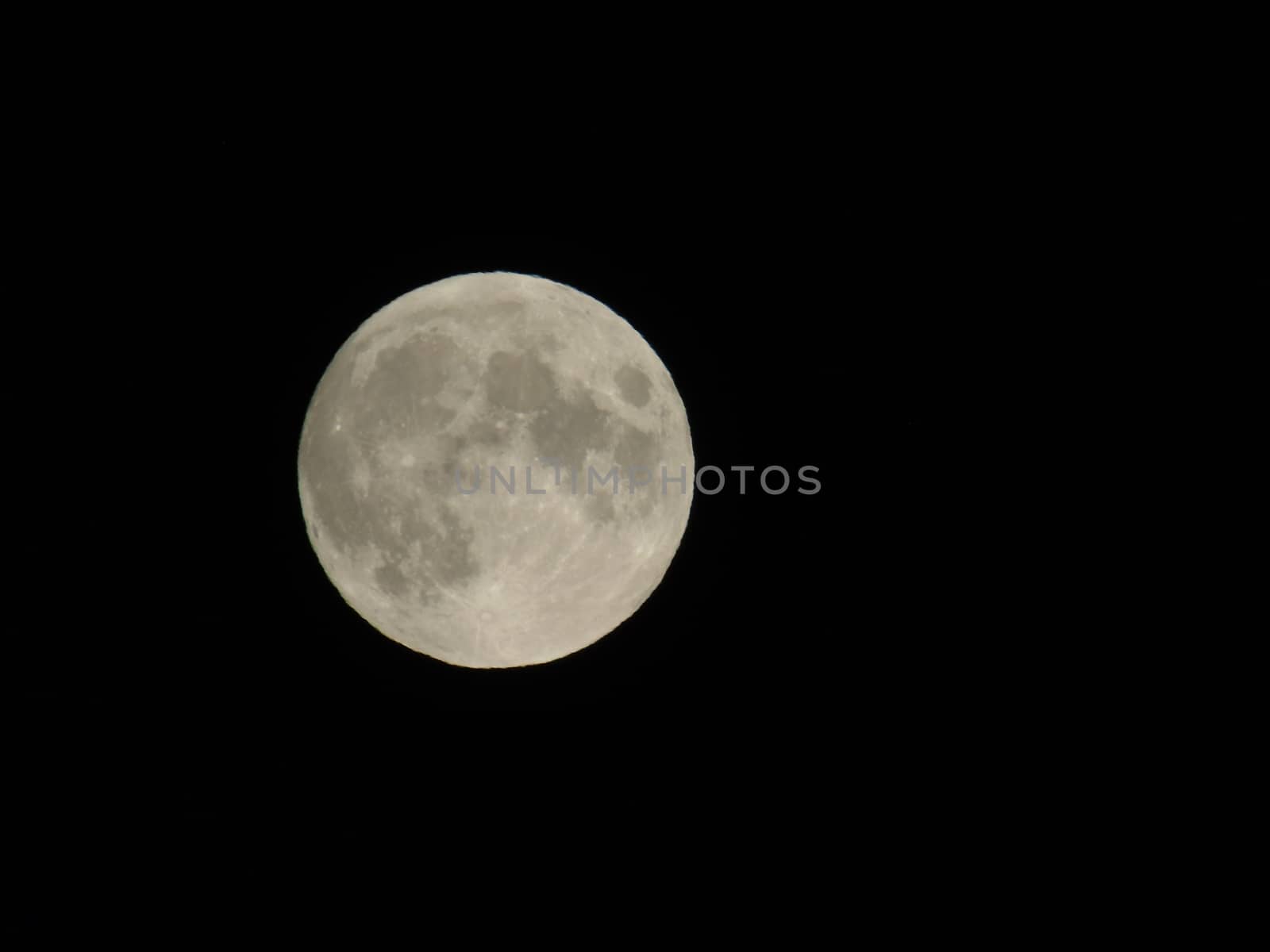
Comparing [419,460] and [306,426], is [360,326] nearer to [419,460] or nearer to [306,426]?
[306,426]

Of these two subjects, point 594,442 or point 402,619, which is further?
point 402,619

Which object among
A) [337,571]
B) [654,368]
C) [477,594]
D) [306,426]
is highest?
[654,368]

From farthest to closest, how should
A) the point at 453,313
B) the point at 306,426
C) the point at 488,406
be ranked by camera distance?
the point at 306,426, the point at 453,313, the point at 488,406

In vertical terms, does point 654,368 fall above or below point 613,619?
above

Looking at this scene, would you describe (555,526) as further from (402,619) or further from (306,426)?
(306,426)

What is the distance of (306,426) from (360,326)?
0.57 meters

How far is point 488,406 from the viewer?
3873mm

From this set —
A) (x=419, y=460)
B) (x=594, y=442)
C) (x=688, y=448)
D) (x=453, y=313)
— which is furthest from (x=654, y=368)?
Answer: (x=419, y=460)

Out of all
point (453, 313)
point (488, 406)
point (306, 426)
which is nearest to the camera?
point (488, 406)

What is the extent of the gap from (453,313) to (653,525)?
1362mm

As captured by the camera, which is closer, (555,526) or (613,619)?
(555,526)

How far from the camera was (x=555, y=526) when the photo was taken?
3.97 meters

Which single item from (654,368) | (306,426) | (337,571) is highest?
(654,368)

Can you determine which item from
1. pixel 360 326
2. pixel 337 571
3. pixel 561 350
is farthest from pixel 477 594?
pixel 360 326
